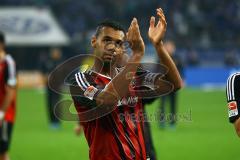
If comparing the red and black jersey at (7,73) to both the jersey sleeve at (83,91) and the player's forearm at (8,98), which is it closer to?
the player's forearm at (8,98)

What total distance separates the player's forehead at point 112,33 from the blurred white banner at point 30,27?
28.6 m

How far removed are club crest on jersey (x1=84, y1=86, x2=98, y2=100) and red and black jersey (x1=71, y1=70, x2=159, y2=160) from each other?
0.03m

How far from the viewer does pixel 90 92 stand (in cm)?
476

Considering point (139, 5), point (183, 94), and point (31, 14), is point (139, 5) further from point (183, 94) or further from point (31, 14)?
point (183, 94)

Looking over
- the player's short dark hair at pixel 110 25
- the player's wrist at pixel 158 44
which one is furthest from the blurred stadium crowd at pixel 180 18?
the player's wrist at pixel 158 44

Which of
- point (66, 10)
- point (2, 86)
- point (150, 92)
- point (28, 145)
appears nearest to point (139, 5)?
point (66, 10)

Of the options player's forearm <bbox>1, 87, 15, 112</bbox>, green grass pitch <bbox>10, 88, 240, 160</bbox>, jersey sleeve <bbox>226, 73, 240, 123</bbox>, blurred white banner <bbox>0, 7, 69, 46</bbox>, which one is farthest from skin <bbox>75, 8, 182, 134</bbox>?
blurred white banner <bbox>0, 7, 69, 46</bbox>

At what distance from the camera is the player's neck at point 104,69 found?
4775 mm

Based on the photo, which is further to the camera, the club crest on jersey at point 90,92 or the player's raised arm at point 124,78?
the club crest on jersey at point 90,92

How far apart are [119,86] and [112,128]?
17.4 inches

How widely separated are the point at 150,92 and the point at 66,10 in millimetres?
31286

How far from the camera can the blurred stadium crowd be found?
34031mm

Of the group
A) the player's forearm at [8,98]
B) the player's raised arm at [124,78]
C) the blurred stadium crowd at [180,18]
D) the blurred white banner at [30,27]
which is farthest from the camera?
the blurred stadium crowd at [180,18]

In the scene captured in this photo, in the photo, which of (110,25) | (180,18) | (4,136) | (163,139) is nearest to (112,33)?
(110,25)
